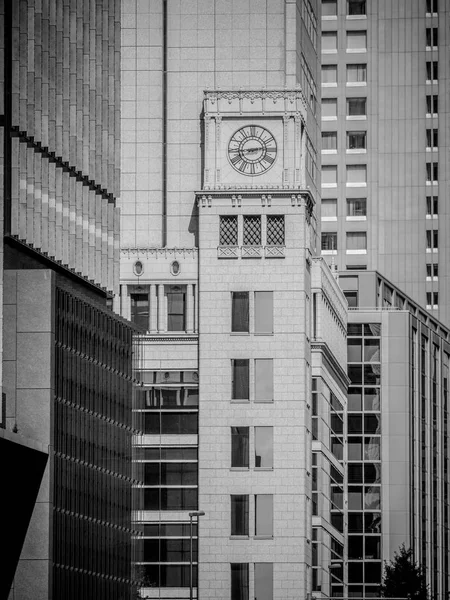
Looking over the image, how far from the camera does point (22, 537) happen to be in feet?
307

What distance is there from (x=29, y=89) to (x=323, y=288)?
48.3 meters

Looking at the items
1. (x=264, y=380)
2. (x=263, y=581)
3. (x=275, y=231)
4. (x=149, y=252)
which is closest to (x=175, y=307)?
(x=149, y=252)

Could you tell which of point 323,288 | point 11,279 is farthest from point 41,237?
point 323,288

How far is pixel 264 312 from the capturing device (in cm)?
13312

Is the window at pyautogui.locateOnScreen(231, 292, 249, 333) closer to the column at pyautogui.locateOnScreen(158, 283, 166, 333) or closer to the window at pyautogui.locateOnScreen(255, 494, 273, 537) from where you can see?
the column at pyautogui.locateOnScreen(158, 283, 166, 333)

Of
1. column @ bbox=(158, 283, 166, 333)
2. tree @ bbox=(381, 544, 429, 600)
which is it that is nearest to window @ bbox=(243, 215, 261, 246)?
column @ bbox=(158, 283, 166, 333)

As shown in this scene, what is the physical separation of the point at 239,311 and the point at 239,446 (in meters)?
8.60

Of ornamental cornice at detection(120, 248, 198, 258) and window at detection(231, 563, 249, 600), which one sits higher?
ornamental cornice at detection(120, 248, 198, 258)

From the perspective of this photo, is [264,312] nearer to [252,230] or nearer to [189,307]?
[189,307]

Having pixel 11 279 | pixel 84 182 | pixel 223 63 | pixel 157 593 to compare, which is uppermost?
pixel 223 63

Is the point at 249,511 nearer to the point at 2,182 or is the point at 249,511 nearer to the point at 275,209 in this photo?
the point at 275,209

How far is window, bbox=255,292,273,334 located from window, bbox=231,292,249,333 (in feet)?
2.12

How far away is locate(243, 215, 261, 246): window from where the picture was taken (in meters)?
134

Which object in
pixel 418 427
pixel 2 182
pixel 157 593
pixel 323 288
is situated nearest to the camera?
pixel 2 182
